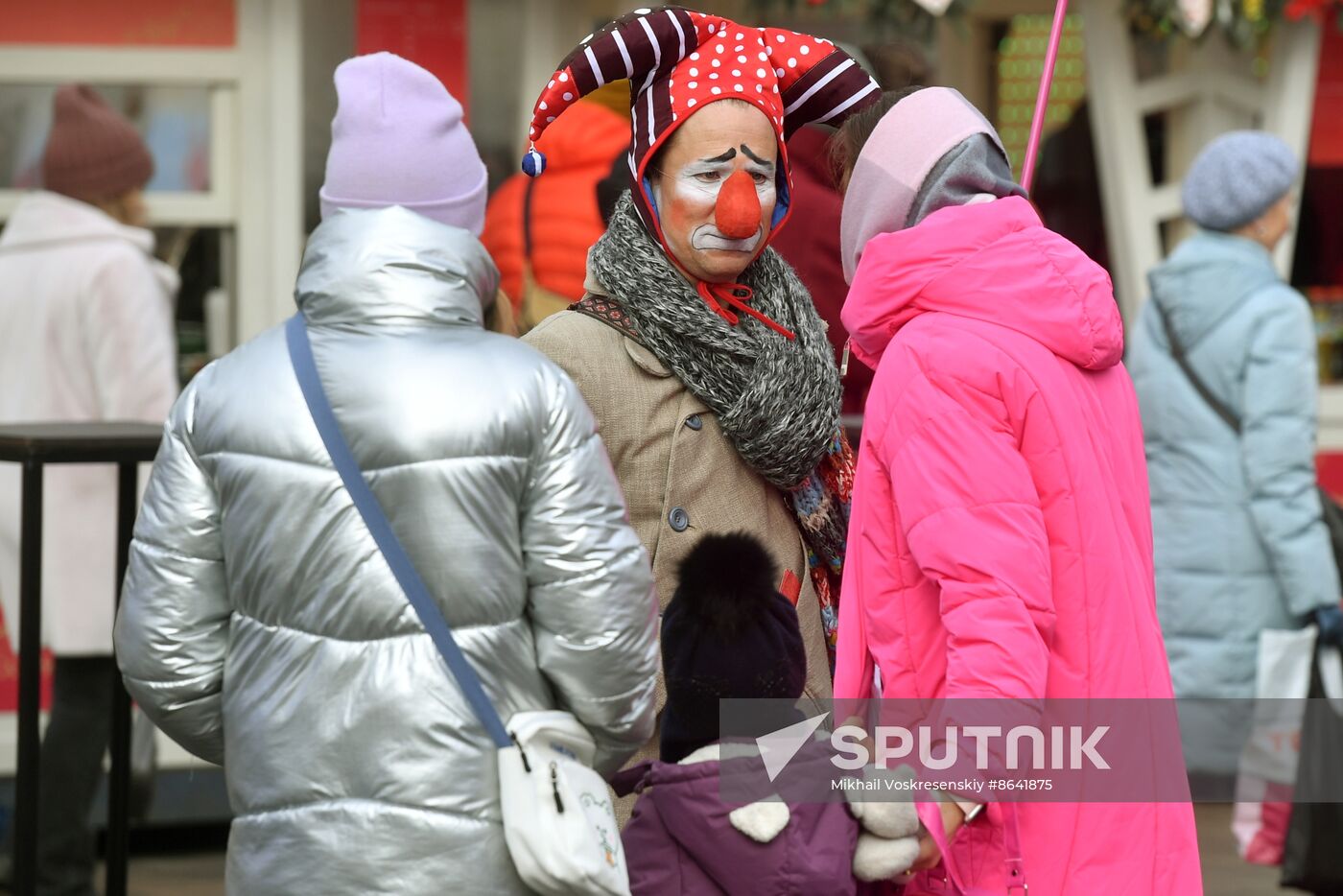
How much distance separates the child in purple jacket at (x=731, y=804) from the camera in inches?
97.7

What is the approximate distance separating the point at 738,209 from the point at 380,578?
1.04 m

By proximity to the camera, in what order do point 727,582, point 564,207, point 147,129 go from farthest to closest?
point 147,129 < point 564,207 < point 727,582

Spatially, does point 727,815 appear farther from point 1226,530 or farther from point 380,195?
point 1226,530

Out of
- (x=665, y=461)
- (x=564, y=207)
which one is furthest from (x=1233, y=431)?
(x=665, y=461)

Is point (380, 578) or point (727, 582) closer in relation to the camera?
point (380, 578)

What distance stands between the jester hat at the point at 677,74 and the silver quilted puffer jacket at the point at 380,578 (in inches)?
30.7

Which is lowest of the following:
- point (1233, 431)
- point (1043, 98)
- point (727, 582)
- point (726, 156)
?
point (1233, 431)

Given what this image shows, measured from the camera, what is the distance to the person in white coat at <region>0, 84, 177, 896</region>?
5.53 meters

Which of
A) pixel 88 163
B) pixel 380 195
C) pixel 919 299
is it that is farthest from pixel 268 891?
pixel 88 163

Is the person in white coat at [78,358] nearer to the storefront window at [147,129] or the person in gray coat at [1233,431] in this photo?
the storefront window at [147,129]

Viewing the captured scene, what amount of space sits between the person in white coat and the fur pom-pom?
10.5ft

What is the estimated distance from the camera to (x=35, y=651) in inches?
152

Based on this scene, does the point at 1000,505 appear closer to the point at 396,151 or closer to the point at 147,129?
the point at 396,151

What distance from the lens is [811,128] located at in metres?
4.79
